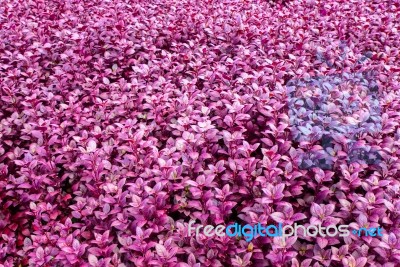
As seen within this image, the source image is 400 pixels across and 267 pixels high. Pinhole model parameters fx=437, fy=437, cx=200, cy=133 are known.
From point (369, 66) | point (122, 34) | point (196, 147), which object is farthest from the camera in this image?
point (122, 34)

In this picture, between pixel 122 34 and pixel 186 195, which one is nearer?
pixel 186 195

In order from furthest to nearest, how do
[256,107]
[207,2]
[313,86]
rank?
[207,2]
[313,86]
[256,107]

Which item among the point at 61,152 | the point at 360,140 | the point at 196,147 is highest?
the point at 360,140

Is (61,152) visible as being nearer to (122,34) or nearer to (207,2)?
(122,34)

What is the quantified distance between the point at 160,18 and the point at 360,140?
98.4 inches

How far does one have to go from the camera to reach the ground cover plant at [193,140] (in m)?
2.15

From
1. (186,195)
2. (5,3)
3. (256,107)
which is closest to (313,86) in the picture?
(256,107)

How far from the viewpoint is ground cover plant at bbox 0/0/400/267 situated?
215cm

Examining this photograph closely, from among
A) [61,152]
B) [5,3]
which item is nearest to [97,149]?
[61,152]

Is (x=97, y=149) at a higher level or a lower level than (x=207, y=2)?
lower

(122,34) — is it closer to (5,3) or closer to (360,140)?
(5,3)

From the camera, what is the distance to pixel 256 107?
282cm

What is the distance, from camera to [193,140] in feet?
8.36

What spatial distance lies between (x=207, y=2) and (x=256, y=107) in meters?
2.32
